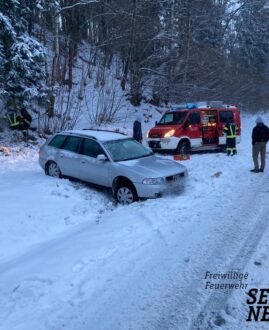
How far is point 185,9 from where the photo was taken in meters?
32.1

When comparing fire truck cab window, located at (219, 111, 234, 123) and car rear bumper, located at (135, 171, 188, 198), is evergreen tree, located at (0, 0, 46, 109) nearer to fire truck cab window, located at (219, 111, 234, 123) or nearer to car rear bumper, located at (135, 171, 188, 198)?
fire truck cab window, located at (219, 111, 234, 123)

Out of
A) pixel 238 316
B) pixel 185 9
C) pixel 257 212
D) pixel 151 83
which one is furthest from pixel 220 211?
pixel 185 9

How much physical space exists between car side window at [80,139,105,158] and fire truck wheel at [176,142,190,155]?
6.71 m

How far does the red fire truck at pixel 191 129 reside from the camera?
17.5m

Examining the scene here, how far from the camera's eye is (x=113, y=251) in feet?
23.0

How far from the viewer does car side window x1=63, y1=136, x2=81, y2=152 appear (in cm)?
1184

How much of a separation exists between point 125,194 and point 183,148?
7956 mm

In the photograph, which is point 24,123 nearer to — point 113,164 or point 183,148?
point 183,148

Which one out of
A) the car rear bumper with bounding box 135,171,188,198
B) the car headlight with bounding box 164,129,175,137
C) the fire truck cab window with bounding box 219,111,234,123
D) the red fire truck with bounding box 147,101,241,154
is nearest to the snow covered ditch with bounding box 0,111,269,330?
the car rear bumper with bounding box 135,171,188,198

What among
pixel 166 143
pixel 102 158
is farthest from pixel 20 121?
pixel 102 158

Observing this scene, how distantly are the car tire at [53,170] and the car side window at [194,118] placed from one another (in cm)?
741

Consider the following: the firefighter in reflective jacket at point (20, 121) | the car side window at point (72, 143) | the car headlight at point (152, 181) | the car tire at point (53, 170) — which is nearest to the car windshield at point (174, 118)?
the firefighter in reflective jacket at point (20, 121)

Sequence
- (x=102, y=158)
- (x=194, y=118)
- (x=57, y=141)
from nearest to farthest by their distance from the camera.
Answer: (x=102, y=158), (x=57, y=141), (x=194, y=118)

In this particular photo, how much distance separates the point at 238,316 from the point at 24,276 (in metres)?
3.19
